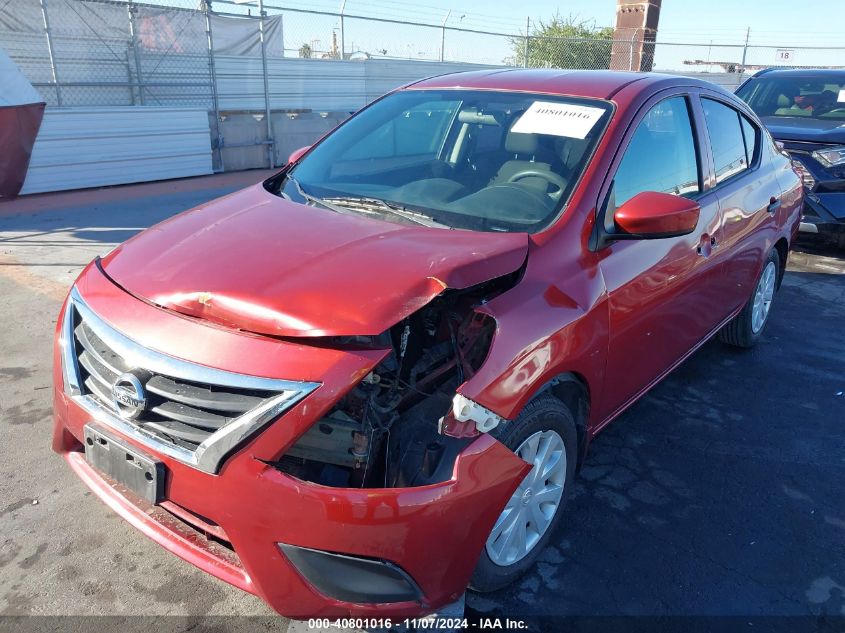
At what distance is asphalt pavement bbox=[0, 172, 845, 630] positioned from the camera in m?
2.53

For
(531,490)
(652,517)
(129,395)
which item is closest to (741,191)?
(652,517)

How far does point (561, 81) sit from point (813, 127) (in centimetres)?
570

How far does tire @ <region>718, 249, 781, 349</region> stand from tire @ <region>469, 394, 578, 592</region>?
94.4 inches

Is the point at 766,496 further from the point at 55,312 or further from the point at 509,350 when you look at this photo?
the point at 55,312

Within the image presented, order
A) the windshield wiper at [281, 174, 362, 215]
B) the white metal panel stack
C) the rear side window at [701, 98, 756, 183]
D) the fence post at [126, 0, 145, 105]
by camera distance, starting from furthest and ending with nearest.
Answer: the fence post at [126, 0, 145, 105] < the white metal panel stack < the rear side window at [701, 98, 756, 183] < the windshield wiper at [281, 174, 362, 215]

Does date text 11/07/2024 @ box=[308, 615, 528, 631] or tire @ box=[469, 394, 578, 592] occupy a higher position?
tire @ box=[469, 394, 578, 592]

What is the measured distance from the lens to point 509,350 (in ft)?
7.20

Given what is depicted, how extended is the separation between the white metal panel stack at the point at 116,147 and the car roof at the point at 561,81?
25.9 feet

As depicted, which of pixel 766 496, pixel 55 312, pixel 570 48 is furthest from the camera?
pixel 570 48

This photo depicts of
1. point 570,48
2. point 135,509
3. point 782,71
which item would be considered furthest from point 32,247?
point 570,48

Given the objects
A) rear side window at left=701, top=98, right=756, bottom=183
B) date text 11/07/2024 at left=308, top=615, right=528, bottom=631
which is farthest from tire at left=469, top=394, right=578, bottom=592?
rear side window at left=701, top=98, right=756, bottom=183

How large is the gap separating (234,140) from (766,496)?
443 inches

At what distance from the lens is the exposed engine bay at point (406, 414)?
2.07 metres

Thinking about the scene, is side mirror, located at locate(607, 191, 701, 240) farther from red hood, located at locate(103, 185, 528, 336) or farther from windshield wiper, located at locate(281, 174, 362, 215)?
windshield wiper, located at locate(281, 174, 362, 215)
